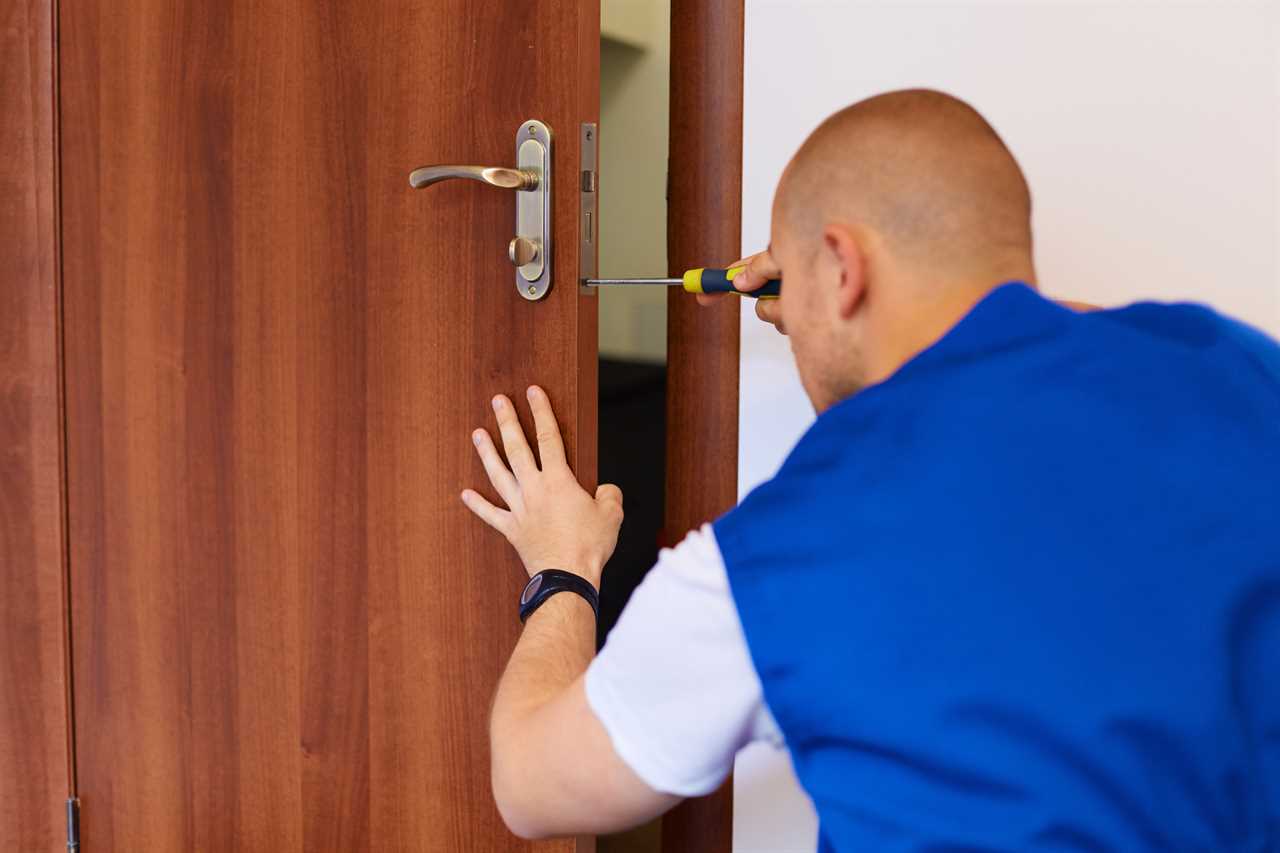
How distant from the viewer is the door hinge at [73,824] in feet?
5.09

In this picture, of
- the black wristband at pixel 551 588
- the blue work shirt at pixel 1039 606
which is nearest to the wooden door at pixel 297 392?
the black wristband at pixel 551 588

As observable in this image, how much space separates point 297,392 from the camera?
4.20ft

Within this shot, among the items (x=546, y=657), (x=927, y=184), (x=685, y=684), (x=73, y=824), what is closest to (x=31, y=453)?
(x=73, y=824)

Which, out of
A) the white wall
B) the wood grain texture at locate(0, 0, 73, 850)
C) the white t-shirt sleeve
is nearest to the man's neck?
the white t-shirt sleeve

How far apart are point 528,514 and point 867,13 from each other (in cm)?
62

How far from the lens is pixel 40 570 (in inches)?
60.9

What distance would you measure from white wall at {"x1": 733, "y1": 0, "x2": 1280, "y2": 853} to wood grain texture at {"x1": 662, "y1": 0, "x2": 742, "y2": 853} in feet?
0.13

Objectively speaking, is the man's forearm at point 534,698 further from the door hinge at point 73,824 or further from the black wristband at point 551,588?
the door hinge at point 73,824

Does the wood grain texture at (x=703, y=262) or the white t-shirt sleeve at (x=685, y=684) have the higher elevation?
the wood grain texture at (x=703, y=262)

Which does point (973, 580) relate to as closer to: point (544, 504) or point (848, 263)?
point (848, 263)

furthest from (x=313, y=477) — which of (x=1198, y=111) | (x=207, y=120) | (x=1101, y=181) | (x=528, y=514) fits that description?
(x=1198, y=111)

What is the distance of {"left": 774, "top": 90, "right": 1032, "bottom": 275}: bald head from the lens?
2.47 ft

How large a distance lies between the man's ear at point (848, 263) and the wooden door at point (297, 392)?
1.14ft

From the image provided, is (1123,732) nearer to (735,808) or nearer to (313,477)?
(735,808)
